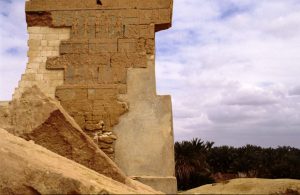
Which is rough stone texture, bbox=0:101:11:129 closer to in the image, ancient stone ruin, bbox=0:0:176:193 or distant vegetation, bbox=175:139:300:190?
ancient stone ruin, bbox=0:0:176:193

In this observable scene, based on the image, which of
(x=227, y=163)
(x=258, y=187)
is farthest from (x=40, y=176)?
(x=227, y=163)

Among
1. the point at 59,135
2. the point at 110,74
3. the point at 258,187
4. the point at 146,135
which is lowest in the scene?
the point at 258,187

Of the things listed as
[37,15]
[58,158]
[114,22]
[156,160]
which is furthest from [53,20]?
[58,158]

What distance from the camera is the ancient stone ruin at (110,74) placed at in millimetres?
6590

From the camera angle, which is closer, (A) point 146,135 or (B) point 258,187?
(B) point 258,187

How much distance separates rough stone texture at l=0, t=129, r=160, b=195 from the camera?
3.03m

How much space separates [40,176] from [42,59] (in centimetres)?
423

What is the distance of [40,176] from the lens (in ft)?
10.4

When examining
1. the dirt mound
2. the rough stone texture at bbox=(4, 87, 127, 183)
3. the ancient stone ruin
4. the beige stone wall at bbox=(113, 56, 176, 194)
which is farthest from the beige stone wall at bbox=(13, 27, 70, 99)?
the dirt mound

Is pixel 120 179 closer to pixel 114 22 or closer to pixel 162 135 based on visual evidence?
pixel 162 135

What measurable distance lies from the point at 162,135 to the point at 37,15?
10.2 feet

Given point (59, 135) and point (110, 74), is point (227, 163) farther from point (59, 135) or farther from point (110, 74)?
point (59, 135)

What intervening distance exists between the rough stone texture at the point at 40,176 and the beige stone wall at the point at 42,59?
10.7 feet

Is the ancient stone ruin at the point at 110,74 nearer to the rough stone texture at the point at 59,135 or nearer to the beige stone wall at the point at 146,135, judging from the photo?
the beige stone wall at the point at 146,135
